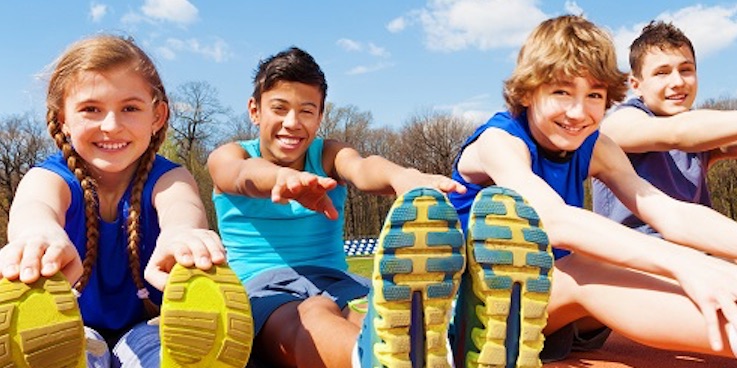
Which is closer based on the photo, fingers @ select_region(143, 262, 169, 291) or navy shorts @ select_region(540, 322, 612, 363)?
fingers @ select_region(143, 262, 169, 291)

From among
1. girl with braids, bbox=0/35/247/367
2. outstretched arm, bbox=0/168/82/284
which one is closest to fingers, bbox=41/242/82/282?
outstretched arm, bbox=0/168/82/284

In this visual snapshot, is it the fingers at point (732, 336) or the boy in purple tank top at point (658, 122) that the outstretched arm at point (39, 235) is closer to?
the fingers at point (732, 336)

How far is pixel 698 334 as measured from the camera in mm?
1719

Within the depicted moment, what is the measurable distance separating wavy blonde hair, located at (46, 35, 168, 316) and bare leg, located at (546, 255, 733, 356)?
4.27 feet

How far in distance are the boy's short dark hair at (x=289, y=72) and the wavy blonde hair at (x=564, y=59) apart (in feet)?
2.72

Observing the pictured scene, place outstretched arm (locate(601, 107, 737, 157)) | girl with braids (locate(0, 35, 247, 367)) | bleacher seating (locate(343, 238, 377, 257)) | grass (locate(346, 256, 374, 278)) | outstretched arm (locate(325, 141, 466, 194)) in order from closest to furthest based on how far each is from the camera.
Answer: outstretched arm (locate(325, 141, 466, 194))
girl with braids (locate(0, 35, 247, 367))
outstretched arm (locate(601, 107, 737, 157))
grass (locate(346, 256, 374, 278))
bleacher seating (locate(343, 238, 377, 257))

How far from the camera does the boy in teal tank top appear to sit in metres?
1.54

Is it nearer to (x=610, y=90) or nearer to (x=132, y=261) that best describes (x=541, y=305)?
(x=610, y=90)

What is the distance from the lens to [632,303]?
1.84 metres

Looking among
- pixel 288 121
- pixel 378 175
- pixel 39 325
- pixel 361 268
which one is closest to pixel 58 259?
pixel 39 325

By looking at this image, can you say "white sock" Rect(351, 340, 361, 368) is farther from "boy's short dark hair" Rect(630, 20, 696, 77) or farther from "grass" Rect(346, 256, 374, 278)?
"grass" Rect(346, 256, 374, 278)

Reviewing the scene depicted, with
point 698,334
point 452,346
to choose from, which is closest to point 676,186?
point 698,334

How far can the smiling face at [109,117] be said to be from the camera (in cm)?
206

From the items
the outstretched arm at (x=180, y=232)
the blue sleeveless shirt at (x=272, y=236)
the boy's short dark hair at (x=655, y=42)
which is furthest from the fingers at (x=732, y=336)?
the boy's short dark hair at (x=655, y=42)
